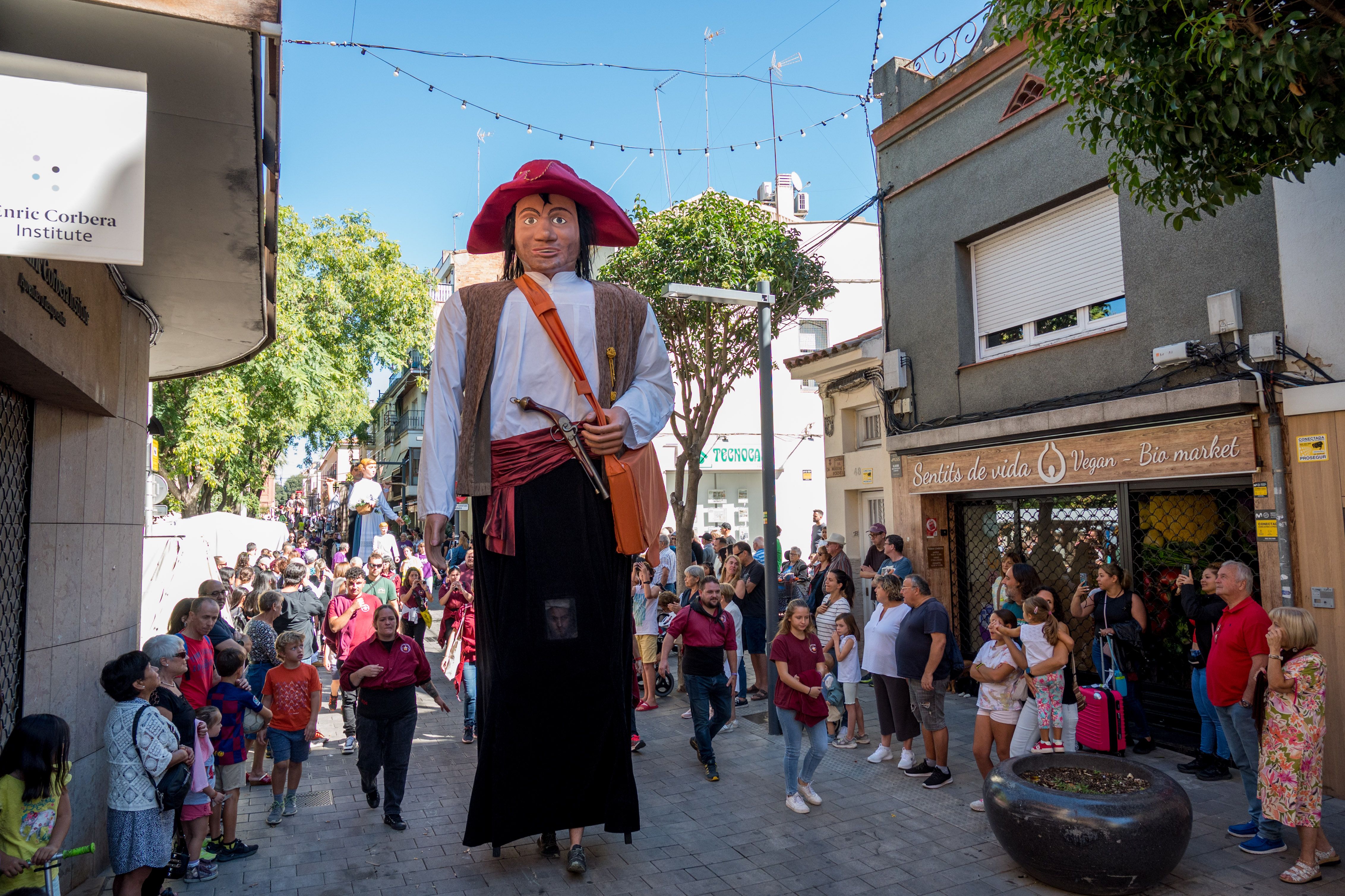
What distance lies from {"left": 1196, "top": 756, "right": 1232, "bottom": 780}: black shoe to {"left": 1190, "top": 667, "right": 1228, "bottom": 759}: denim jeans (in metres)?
0.04

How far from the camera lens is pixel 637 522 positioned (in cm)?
428

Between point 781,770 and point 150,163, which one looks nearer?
point 150,163

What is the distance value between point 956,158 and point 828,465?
593cm

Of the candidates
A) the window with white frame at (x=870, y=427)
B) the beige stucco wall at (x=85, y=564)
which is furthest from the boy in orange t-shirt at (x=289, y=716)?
the window with white frame at (x=870, y=427)

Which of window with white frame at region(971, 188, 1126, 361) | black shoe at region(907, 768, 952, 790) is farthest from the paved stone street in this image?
window with white frame at region(971, 188, 1126, 361)

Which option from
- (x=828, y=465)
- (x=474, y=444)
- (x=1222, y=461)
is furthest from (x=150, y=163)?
(x=828, y=465)

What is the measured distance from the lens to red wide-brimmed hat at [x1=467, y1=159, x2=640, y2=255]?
175 inches

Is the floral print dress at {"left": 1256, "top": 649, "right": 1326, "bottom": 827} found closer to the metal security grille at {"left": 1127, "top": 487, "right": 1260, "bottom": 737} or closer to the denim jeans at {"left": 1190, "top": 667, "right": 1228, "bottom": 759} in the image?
the denim jeans at {"left": 1190, "top": 667, "right": 1228, "bottom": 759}

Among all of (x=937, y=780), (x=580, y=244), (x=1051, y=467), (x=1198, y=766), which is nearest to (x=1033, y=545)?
(x=1051, y=467)

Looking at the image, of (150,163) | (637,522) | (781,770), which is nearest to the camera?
(150,163)

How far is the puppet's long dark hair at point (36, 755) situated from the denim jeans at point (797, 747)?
175 inches

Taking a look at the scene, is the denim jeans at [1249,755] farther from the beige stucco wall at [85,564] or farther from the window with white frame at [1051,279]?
the beige stucco wall at [85,564]

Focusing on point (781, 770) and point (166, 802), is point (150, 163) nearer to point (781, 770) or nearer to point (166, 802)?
point (166, 802)

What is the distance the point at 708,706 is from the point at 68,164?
6.30m
